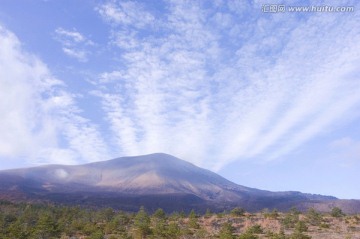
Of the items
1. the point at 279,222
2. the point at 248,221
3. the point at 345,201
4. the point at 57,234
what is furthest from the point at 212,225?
the point at 345,201

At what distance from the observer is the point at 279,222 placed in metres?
32.9

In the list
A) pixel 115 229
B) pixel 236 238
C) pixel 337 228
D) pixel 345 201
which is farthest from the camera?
pixel 345 201

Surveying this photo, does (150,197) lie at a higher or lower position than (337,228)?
higher

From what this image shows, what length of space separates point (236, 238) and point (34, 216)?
85.1 feet

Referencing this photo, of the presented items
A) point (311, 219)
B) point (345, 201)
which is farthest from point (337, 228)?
point (345, 201)

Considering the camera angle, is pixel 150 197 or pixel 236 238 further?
pixel 150 197

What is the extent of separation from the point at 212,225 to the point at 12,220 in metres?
22.9

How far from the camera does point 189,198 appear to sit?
179250 mm

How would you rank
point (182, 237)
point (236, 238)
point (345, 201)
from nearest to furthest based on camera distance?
point (236, 238) → point (182, 237) → point (345, 201)

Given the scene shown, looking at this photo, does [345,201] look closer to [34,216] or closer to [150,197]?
[150,197]

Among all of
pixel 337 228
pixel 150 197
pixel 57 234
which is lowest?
pixel 57 234

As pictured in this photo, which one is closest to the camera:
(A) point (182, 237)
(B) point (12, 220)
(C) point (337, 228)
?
(A) point (182, 237)

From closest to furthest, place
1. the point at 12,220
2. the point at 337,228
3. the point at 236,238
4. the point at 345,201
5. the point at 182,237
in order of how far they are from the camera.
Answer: the point at 236,238, the point at 182,237, the point at 337,228, the point at 12,220, the point at 345,201

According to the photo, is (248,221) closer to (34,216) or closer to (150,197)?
(34,216)
